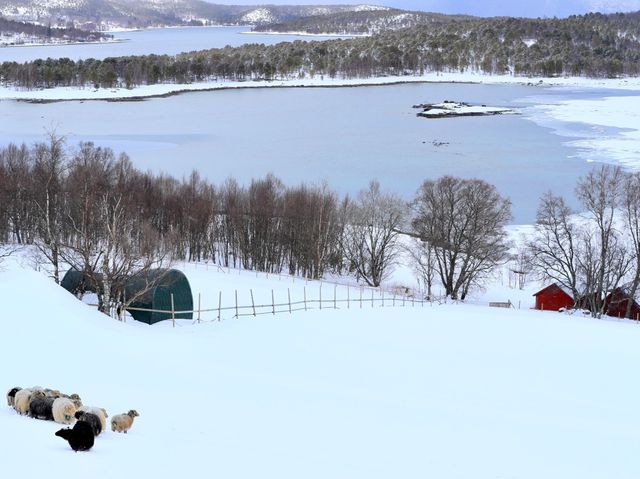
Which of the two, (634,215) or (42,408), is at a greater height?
(42,408)

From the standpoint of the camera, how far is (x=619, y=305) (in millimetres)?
25719

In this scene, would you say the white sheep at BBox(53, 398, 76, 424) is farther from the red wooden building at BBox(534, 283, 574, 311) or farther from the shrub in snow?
the red wooden building at BBox(534, 283, 574, 311)

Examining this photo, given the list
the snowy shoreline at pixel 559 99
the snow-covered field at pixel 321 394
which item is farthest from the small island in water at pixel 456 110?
the snow-covered field at pixel 321 394

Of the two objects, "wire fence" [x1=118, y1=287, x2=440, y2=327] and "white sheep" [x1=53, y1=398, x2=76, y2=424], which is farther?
"wire fence" [x1=118, y1=287, x2=440, y2=327]

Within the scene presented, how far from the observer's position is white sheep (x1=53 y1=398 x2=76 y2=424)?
7062mm

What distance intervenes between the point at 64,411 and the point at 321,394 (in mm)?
4105

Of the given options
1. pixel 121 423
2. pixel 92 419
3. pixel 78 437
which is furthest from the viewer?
pixel 121 423

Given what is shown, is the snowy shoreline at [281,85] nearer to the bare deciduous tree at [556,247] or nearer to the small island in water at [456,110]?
the small island in water at [456,110]

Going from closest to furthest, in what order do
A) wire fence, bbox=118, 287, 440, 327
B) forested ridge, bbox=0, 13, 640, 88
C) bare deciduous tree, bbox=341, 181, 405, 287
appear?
1. wire fence, bbox=118, 287, 440, 327
2. bare deciduous tree, bbox=341, 181, 405, 287
3. forested ridge, bbox=0, 13, 640, 88

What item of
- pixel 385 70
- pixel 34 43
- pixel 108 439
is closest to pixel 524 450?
pixel 108 439

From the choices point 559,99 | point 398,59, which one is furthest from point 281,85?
point 559,99

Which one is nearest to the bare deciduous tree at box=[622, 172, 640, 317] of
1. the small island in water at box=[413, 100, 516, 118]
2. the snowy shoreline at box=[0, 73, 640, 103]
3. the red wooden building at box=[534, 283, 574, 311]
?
the red wooden building at box=[534, 283, 574, 311]

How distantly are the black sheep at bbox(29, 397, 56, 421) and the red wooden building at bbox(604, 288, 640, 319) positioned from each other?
832 inches

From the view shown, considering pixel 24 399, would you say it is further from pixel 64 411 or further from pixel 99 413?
pixel 99 413
